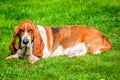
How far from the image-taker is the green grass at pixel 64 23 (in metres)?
10.2

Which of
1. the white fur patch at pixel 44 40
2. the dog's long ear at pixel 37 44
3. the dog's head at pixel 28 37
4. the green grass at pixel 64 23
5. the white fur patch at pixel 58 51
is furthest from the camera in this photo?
the white fur patch at pixel 58 51

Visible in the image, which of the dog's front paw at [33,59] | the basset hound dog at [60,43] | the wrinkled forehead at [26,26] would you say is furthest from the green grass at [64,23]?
the wrinkled forehead at [26,26]

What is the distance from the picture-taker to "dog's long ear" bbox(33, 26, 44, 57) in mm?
11312

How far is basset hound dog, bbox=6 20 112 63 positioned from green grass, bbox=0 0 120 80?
0.23 m

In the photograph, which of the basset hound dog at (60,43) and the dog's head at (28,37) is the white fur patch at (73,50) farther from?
the dog's head at (28,37)

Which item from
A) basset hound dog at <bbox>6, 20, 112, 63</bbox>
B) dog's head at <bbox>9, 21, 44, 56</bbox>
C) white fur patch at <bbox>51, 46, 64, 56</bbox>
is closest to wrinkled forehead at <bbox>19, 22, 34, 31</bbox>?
dog's head at <bbox>9, 21, 44, 56</bbox>

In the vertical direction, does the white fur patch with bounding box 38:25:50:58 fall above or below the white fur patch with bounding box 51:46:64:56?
above

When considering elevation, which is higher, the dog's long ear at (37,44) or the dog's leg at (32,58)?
the dog's long ear at (37,44)

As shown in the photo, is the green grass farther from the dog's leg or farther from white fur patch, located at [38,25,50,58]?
white fur patch, located at [38,25,50,58]

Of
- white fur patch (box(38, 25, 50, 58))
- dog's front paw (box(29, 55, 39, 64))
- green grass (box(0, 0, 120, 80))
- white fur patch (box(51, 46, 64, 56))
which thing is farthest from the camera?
white fur patch (box(51, 46, 64, 56))

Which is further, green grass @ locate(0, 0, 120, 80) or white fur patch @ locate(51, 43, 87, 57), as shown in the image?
white fur patch @ locate(51, 43, 87, 57)

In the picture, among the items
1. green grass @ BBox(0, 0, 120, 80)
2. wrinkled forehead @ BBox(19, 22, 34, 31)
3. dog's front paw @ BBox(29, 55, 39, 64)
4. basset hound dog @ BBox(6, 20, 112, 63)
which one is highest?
wrinkled forehead @ BBox(19, 22, 34, 31)

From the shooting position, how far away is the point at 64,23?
51.5 feet

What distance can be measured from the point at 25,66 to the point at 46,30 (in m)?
1.39
